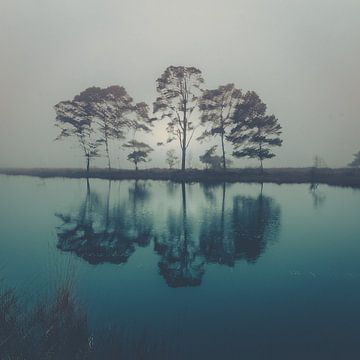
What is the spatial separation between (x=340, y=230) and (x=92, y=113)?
42.3m

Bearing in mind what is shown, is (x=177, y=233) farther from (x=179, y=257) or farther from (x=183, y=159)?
(x=183, y=159)

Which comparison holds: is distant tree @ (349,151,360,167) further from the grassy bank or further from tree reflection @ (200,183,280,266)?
tree reflection @ (200,183,280,266)

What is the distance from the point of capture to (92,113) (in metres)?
50.5

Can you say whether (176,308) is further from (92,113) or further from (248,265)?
(92,113)

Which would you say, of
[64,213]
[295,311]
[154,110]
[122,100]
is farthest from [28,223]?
[122,100]

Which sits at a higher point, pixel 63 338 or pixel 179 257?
pixel 63 338

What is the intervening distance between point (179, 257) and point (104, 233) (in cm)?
485

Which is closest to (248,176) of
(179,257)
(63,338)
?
(179,257)

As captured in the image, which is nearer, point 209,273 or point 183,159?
point 209,273

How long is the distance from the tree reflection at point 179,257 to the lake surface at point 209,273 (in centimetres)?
4

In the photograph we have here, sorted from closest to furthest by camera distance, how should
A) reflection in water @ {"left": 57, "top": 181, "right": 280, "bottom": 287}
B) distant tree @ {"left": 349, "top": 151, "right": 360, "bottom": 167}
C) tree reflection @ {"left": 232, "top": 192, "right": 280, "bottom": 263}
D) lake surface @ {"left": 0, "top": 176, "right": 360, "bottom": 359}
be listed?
1. lake surface @ {"left": 0, "top": 176, "right": 360, "bottom": 359}
2. reflection in water @ {"left": 57, "top": 181, "right": 280, "bottom": 287}
3. tree reflection @ {"left": 232, "top": 192, "right": 280, "bottom": 263}
4. distant tree @ {"left": 349, "top": 151, "right": 360, "bottom": 167}

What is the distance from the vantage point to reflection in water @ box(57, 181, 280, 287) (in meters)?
10.9

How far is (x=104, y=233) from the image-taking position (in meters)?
14.8

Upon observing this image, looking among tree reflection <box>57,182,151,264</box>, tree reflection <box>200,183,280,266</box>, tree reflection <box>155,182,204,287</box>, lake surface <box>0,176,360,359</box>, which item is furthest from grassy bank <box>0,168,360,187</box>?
tree reflection <box>155,182,204,287</box>
